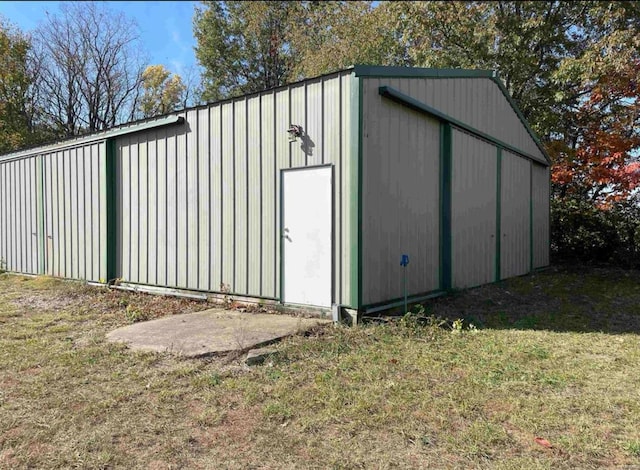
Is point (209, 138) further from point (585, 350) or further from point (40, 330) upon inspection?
point (585, 350)

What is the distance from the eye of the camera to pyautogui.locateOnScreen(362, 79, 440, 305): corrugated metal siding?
227 inches

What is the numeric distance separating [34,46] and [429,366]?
23.6m

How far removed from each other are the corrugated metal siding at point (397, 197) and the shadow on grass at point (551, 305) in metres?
0.71

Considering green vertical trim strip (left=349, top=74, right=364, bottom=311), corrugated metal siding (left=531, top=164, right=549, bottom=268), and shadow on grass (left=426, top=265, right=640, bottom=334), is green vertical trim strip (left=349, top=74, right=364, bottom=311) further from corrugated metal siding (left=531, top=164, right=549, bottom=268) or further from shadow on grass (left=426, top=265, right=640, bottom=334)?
corrugated metal siding (left=531, top=164, right=549, bottom=268)

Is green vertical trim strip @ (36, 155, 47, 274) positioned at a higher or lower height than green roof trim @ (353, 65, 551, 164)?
lower

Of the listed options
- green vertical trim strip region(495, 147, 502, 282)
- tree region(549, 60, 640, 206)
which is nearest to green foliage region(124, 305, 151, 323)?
green vertical trim strip region(495, 147, 502, 282)

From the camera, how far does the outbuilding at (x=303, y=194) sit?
582 cm

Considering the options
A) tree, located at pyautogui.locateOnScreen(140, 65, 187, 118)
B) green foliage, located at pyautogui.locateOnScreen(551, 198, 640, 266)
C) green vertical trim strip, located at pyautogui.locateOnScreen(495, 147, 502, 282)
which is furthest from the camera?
tree, located at pyautogui.locateOnScreen(140, 65, 187, 118)

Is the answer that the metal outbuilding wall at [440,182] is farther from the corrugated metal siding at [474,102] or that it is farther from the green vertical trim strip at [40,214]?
the green vertical trim strip at [40,214]

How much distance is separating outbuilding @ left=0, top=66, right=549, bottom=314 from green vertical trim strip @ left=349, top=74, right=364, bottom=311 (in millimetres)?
17

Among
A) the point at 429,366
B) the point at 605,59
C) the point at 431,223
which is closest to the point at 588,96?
the point at 605,59

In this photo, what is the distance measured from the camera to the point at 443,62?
44.9ft

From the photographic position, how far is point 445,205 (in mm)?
7402

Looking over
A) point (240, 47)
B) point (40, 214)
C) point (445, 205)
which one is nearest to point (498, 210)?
point (445, 205)
